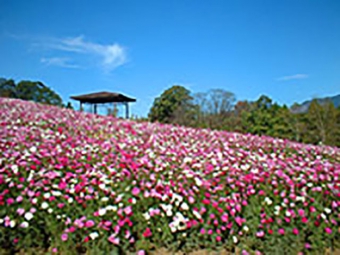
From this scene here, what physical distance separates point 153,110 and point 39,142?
88.1ft

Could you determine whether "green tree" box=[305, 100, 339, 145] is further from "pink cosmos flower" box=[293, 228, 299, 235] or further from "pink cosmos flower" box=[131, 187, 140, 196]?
"pink cosmos flower" box=[131, 187, 140, 196]

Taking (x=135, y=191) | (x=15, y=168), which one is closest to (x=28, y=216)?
(x=15, y=168)

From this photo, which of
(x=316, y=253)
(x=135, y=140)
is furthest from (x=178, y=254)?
(x=135, y=140)

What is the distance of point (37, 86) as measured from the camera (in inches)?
867

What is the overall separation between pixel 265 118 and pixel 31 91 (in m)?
16.6

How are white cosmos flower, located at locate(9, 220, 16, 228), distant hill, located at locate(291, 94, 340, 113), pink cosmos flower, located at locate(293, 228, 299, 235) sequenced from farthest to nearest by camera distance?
1. distant hill, located at locate(291, 94, 340, 113)
2. pink cosmos flower, located at locate(293, 228, 299, 235)
3. white cosmos flower, located at locate(9, 220, 16, 228)

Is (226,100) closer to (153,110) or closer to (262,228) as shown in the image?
(153,110)

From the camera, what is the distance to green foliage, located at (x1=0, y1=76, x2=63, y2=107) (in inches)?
850

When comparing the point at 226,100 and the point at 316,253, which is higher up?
the point at 226,100

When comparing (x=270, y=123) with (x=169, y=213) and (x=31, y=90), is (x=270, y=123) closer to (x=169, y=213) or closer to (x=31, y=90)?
(x=31, y=90)

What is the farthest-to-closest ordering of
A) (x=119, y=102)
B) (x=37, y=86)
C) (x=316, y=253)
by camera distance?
1. (x=37, y=86)
2. (x=119, y=102)
3. (x=316, y=253)

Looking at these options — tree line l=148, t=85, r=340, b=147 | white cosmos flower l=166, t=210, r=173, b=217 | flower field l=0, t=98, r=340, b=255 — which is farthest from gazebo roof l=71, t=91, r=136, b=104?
white cosmos flower l=166, t=210, r=173, b=217

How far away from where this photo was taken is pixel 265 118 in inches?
821

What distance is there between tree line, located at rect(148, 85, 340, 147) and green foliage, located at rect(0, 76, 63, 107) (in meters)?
10.5
